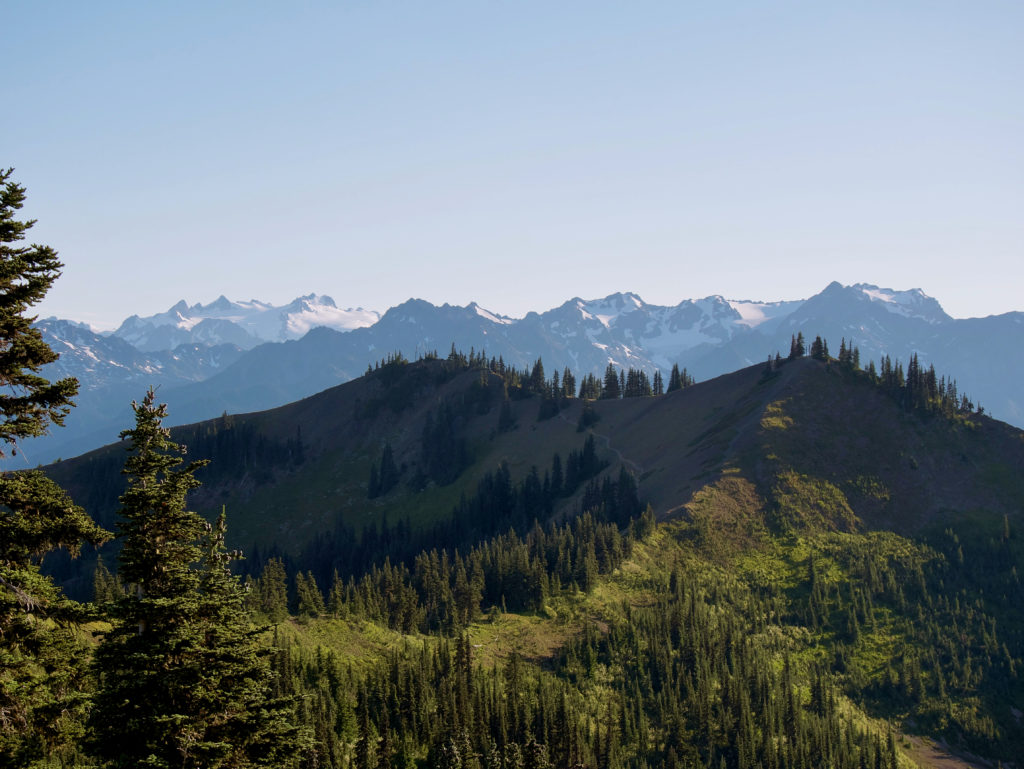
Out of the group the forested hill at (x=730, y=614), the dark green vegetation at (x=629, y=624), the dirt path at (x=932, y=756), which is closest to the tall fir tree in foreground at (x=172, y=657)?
the dark green vegetation at (x=629, y=624)

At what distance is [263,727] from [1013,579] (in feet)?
521

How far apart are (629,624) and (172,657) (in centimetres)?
10313

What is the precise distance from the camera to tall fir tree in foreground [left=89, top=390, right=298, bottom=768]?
23125mm

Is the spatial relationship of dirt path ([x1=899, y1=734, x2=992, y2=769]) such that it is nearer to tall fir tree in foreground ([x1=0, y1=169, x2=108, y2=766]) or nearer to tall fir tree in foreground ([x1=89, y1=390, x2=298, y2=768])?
tall fir tree in foreground ([x1=89, y1=390, x2=298, y2=768])

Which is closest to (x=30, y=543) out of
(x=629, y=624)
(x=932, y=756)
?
(x=629, y=624)

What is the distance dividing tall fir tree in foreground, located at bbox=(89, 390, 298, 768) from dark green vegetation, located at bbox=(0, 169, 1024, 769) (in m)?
0.09

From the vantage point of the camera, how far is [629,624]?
11844 centimetres

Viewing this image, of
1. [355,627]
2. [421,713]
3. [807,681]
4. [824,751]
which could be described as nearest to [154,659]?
[421,713]

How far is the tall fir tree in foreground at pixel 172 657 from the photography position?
23125 millimetres

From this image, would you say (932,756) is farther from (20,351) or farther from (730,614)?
(20,351)

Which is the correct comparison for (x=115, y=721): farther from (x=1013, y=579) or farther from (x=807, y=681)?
(x=1013, y=579)

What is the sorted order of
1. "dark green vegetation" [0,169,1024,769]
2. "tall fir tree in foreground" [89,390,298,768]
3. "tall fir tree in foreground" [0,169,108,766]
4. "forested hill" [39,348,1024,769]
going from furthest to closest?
"forested hill" [39,348,1024,769], "dark green vegetation" [0,169,1024,769], "tall fir tree in foreground" [89,390,298,768], "tall fir tree in foreground" [0,169,108,766]

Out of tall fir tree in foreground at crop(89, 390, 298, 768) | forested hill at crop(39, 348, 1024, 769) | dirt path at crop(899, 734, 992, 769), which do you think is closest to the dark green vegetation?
tall fir tree in foreground at crop(89, 390, 298, 768)

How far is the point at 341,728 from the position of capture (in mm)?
78938
